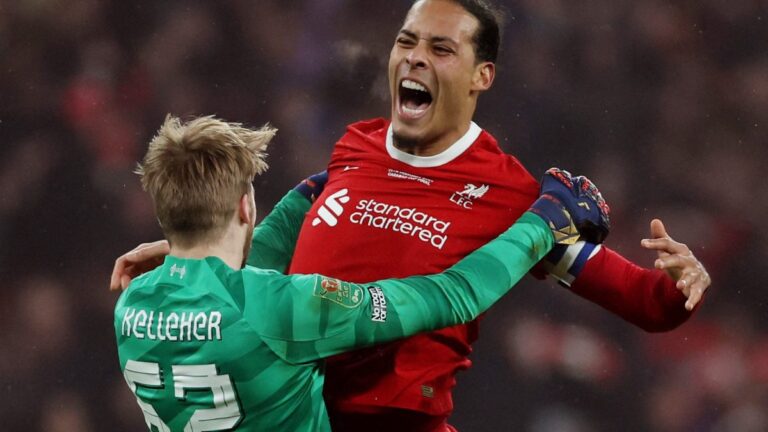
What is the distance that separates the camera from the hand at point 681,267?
1.98 m

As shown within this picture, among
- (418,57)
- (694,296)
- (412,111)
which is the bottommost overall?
(694,296)

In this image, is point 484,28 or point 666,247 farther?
point 484,28

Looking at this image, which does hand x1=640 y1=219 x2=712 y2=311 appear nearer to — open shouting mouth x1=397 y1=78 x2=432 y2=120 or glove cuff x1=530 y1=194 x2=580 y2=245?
glove cuff x1=530 y1=194 x2=580 y2=245

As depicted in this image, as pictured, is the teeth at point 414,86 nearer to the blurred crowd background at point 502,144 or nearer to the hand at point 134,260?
the hand at point 134,260

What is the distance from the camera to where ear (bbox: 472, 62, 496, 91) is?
227 cm

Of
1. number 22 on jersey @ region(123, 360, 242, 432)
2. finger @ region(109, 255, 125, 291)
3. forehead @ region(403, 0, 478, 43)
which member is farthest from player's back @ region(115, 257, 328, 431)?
forehead @ region(403, 0, 478, 43)

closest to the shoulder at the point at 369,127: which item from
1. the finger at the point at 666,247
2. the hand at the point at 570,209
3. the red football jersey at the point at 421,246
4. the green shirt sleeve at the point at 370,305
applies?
the red football jersey at the point at 421,246

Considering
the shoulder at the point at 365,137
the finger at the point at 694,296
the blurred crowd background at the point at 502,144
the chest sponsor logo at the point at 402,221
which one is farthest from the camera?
the blurred crowd background at the point at 502,144

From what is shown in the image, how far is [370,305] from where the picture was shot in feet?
5.82

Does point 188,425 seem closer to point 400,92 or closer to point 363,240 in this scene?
point 363,240

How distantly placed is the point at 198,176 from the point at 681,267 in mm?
881

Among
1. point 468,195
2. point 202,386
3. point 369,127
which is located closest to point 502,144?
point 369,127

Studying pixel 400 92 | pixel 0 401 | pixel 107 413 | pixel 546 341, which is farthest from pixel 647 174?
pixel 0 401

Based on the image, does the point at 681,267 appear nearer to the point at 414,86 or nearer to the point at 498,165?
the point at 498,165
